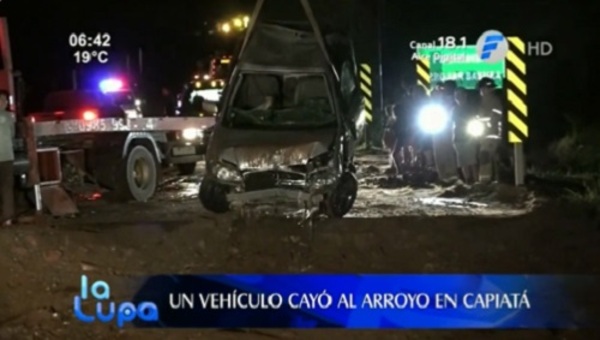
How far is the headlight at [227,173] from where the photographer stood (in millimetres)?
12422

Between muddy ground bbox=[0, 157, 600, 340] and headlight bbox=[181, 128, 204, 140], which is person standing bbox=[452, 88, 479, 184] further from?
headlight bbox=[181, 128, 204, 140]

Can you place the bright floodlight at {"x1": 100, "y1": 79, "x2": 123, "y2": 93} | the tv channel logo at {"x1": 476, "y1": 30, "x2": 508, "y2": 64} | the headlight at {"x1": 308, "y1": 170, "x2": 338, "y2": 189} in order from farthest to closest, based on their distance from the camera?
the bright floodlight at {"x1": 100, "y1": 79, "x2": 123, "y2": 93} < the tv channel logo at {"x1": 476, "y1": 30, "x2": 508, "y2": 64} < the headlight at {"x1": 308, "y1": 170, "x2": 338, "y2": 189}

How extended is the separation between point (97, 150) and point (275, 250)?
534 centimetres

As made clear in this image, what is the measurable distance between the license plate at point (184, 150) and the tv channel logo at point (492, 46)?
5.49 m

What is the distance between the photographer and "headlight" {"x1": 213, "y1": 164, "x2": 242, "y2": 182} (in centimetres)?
1242

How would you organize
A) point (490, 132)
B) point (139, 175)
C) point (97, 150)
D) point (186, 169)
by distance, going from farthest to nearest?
point (186, 169), point (139, 175), point (490, 132), point (97, 150)

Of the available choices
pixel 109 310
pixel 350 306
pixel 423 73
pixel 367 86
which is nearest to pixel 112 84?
pixel 367 86

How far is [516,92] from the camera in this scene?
14.5m

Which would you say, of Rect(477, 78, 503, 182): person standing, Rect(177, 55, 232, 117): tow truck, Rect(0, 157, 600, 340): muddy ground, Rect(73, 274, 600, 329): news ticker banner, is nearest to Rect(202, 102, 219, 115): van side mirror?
Rect(0, 157, 600, 340): muddy ground

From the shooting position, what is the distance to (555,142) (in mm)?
19031

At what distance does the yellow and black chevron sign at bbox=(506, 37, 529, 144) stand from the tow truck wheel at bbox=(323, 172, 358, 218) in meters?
2.83

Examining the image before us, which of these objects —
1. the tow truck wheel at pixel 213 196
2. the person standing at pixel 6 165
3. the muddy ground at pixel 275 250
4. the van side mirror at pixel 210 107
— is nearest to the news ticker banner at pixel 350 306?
the muddy ground at pixel 275 250

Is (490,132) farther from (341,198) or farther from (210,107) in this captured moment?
(210,107)

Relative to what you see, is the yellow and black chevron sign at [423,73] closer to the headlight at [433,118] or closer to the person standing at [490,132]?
the headlight at [433,118]
